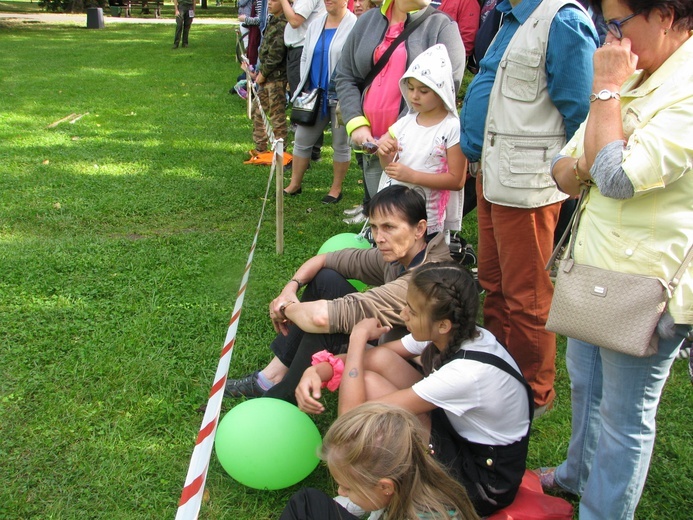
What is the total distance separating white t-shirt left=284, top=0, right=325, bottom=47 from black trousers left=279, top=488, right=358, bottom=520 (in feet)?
16.9

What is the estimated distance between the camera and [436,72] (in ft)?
10.5

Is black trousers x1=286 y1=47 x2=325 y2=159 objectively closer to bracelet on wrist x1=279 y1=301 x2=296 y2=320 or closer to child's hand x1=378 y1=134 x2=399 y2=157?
child's hand x1=378 y1=134 x2=399 y2=157

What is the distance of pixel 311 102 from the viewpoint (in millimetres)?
5770

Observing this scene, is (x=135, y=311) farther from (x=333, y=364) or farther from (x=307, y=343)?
(x=333, y=364)

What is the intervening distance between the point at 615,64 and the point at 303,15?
16.2ft

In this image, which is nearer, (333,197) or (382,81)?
(382,81)

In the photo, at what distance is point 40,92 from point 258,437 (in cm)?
1052

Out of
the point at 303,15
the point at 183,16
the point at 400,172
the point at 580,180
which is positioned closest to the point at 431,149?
the point at 400,172

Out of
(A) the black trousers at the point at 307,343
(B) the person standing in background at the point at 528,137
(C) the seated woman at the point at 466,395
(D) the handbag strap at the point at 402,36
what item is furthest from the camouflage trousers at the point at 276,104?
(C) the seated woman at the point at 466,395

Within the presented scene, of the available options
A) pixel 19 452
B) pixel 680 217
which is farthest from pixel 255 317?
pixel 680 217

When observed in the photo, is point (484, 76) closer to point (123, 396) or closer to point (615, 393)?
point (615, 393)

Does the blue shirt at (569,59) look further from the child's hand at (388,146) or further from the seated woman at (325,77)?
the seated woman at (325,77)

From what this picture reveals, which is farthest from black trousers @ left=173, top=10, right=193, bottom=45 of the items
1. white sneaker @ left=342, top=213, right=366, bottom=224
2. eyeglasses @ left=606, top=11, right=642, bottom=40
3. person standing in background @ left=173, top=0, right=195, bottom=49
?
eyeglasses @ left=606, top=11, right=642, bottom=40

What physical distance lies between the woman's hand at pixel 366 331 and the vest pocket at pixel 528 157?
31.8 inches
